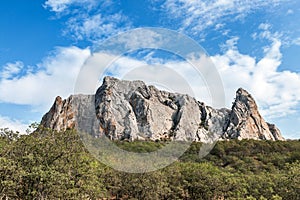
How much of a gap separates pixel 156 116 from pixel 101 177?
276ft

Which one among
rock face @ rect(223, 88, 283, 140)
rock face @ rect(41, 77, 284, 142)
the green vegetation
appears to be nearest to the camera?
the green vegetation

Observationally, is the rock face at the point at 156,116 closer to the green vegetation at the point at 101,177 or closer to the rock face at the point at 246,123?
the rock face at the point at 246,123

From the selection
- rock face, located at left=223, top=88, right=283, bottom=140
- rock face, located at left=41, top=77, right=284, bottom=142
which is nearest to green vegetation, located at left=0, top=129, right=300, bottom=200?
rock face, located at left=41, top=77, right=284, bottom=142

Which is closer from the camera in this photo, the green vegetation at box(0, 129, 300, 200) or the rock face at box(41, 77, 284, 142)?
the green vegetation at box(0, 129, 300, 200)

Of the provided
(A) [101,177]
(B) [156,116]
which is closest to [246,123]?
(B) [156,116]

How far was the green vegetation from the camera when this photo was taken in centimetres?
1881

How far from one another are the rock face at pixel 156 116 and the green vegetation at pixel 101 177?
46.0m

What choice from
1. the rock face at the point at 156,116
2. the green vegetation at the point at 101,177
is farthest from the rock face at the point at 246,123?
the green vegetation at the point at 101,177

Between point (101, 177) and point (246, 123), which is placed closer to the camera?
point (101, 177)

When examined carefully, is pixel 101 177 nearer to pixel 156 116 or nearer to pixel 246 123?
pixel 156 116

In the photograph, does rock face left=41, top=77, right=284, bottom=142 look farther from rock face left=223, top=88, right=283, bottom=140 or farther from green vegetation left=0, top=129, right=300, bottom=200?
green vegetation left=0, top=129, right=300, bottom=200

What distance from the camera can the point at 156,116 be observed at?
121 m

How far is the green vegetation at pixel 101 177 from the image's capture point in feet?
61.7

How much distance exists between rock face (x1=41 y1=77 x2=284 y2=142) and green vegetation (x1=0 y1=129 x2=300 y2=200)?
151 ft
